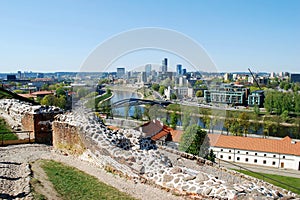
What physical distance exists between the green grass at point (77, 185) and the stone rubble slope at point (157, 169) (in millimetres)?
636

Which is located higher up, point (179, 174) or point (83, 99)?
point (83, 99)

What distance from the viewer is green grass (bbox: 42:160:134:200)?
17.7 ft

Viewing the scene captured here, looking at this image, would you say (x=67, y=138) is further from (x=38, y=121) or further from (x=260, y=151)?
(x=260, y=151)

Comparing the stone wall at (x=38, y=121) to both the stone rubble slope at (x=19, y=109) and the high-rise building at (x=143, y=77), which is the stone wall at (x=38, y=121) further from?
the high-rise building at (x=143, y=77)

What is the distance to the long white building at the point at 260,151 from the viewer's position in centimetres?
2453

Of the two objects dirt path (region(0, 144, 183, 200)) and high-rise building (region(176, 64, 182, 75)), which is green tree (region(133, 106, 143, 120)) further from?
dirt path (region(0, 144, 183, 200))

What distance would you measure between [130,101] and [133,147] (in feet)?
28.4

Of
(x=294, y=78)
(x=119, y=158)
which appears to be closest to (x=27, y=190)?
(x=119, y=158)

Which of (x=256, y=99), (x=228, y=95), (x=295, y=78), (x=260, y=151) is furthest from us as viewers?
(x=295, y=78)

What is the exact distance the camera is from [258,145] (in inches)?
1014

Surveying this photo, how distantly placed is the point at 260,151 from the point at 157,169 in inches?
849

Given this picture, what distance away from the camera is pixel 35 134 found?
9695 millimetres

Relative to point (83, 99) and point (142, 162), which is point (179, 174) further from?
point (83, 99)

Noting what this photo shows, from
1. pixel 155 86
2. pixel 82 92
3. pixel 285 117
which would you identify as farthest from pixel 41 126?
pixel 285 117
